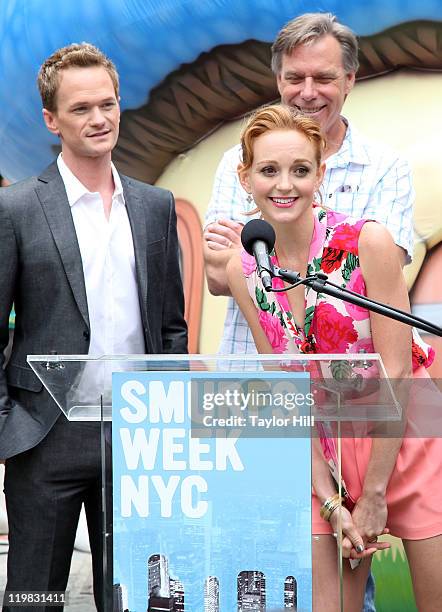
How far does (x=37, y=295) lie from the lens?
295cm

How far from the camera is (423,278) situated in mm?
3727

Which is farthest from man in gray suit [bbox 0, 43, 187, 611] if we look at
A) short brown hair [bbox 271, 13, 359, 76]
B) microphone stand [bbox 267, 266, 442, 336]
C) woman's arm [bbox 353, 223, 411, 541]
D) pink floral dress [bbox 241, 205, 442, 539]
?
microphone stand [bbox 267, 266, 442, 336]

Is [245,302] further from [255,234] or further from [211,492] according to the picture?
[211,492]

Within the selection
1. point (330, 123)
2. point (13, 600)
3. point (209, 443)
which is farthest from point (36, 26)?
point (209, 443)

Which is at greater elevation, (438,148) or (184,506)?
(438,148)

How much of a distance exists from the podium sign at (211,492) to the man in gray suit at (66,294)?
0.72m

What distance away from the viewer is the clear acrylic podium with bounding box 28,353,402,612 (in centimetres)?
212

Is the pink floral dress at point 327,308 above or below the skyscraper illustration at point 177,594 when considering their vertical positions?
above

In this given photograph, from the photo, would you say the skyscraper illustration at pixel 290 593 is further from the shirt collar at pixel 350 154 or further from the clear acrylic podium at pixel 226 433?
the shirt collar at pixel 350 154

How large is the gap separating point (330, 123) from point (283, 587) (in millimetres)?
1622

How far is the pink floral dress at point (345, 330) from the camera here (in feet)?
8.61

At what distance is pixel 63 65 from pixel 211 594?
1512 mm

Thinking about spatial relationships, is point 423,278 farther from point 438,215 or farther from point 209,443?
point 209,443

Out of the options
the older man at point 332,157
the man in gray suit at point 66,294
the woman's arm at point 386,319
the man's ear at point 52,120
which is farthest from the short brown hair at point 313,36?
the woman's arm at point 386,319
